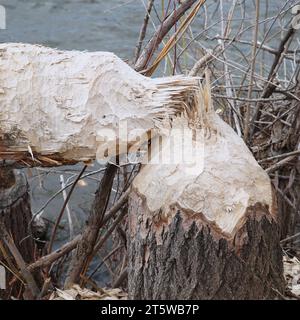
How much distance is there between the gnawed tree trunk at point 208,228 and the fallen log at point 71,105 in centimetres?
10

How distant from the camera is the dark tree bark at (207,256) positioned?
4.79ft

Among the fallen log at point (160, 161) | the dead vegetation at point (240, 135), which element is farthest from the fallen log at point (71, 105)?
the dead vegetation at point (240, 135)

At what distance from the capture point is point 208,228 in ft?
4.80

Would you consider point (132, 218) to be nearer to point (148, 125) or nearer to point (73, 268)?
point (148, 125)

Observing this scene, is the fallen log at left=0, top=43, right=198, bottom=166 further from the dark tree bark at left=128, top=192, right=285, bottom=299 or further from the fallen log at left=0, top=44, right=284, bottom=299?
the dark tree bark at left=128, top=192, right=285, bottom=299

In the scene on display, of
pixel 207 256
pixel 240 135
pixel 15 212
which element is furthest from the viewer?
pixel 240 135

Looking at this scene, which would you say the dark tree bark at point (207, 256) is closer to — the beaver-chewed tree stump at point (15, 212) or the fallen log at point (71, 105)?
the fallen log at point (71, 105)

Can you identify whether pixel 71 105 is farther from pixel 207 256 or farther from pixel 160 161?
pixel 207 256

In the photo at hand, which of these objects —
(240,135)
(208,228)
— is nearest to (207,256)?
(208,228)

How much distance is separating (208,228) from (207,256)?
6 cm

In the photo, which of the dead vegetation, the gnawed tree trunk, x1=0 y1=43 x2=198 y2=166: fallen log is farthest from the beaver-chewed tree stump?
the gnawed tree trunk

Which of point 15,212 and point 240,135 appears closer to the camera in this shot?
point 15,212

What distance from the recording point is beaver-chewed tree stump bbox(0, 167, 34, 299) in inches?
92.1

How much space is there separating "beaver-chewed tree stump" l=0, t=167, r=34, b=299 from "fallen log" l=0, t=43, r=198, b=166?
79 centimetres
